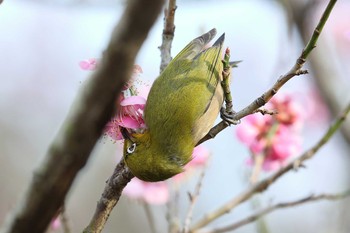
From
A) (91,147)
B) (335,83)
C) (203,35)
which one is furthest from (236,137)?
(91,147)


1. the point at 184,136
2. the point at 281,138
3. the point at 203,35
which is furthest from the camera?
the point at 281,138

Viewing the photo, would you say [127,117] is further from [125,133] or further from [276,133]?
[276,133]

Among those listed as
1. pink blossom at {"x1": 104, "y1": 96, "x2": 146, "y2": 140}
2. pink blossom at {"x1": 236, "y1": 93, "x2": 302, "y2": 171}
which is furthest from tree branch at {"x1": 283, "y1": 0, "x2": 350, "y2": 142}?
pink blossom at {"x1": 104, "y1": 96, "x2": 146, "y2": 140}

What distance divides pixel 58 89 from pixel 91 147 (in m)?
6.25

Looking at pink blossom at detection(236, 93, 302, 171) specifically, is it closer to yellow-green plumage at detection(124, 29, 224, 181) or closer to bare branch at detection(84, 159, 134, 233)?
yellow-green plumage at detection(124, 29, 224, 181)

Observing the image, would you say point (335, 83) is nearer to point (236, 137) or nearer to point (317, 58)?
point (317, 58)

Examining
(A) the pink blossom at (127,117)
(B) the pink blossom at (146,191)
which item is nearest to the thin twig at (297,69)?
(A) the pink blossom at (127,117)

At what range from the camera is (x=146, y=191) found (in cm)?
315

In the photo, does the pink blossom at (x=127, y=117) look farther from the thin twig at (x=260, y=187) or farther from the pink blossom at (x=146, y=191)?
the pink blossom at (x=146, y=191)

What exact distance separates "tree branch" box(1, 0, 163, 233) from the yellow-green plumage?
108cm

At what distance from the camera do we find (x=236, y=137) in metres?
3.07

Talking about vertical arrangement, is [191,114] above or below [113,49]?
below

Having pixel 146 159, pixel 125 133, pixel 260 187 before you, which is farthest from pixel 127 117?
pixel 260 187

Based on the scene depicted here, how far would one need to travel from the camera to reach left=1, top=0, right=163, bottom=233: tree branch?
70 cm
